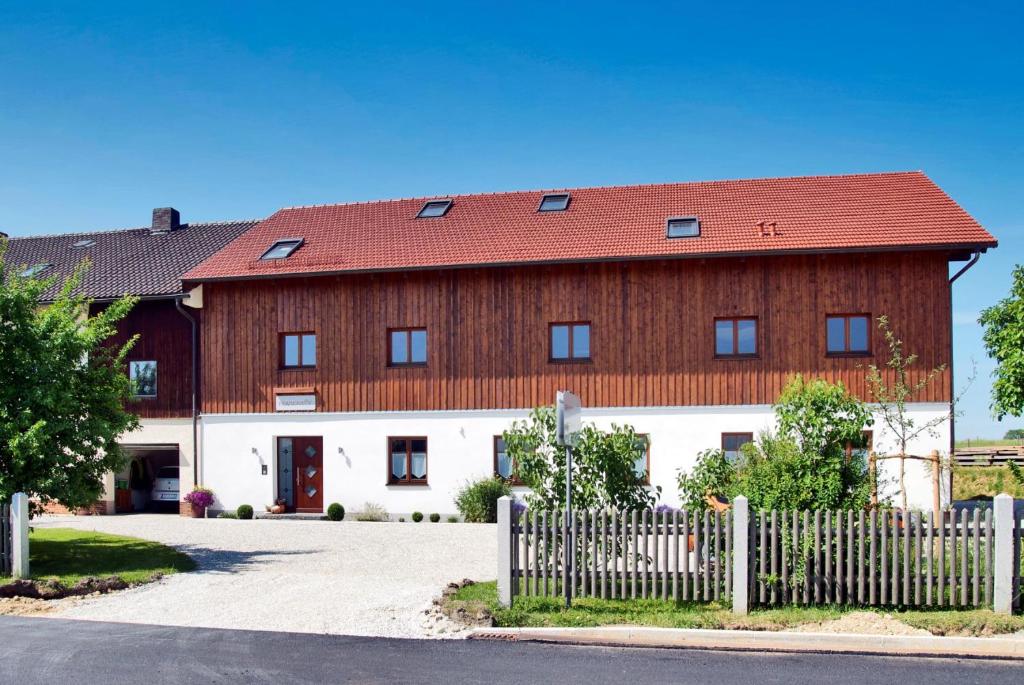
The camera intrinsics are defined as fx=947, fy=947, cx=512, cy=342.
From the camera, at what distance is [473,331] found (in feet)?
76.6

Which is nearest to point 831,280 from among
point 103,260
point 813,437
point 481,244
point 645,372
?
point 645,372

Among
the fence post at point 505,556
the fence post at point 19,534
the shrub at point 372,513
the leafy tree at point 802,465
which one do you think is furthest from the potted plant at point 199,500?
the leafy tree at point 802,465

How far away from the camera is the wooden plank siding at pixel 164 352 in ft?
84.1

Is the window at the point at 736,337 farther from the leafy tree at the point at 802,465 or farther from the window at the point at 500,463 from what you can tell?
the leafy tree at the point at 802,465

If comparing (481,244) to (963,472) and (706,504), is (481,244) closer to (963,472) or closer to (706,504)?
(706,504)

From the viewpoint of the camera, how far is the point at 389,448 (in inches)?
937

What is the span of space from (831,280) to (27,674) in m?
18.0

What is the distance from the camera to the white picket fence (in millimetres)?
10711

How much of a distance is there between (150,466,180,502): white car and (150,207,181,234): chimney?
8339mm

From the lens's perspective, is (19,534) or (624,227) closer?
(19,534)

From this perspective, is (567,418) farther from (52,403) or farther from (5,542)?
(5,542)

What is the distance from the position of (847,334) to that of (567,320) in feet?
21.2

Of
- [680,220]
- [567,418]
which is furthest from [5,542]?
[680,220]

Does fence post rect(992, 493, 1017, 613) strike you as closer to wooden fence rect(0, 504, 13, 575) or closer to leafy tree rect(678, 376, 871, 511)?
leafy tree rect(678, 376, 871, 511)
